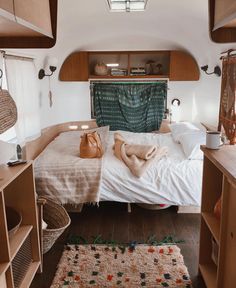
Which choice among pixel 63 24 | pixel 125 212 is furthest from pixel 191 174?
pixel 63 24

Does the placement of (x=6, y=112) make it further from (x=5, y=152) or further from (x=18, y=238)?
(x=18, y=238)

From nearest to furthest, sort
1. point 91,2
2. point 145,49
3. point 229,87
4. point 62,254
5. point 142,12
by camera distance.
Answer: point 62,254 < point 91,2 < point 142,12 < point 229,87 < point 145,49

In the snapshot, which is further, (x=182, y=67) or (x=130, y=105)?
(x=130, y=105)

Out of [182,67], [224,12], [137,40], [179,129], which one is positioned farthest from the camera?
[182,67]

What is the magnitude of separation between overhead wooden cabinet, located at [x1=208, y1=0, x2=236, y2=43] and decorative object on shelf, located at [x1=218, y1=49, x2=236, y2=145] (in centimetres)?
162

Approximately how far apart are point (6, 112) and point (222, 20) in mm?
1386

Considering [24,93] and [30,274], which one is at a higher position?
[24,93]

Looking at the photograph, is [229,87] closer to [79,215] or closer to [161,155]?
[161,155]

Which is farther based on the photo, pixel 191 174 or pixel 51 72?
pixel 51 72

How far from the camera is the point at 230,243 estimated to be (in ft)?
4.95

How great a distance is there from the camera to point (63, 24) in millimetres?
3229

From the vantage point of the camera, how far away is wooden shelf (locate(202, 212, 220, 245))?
172 cm

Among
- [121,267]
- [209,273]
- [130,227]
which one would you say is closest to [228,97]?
[130,227]

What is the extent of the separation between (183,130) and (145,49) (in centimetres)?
159
